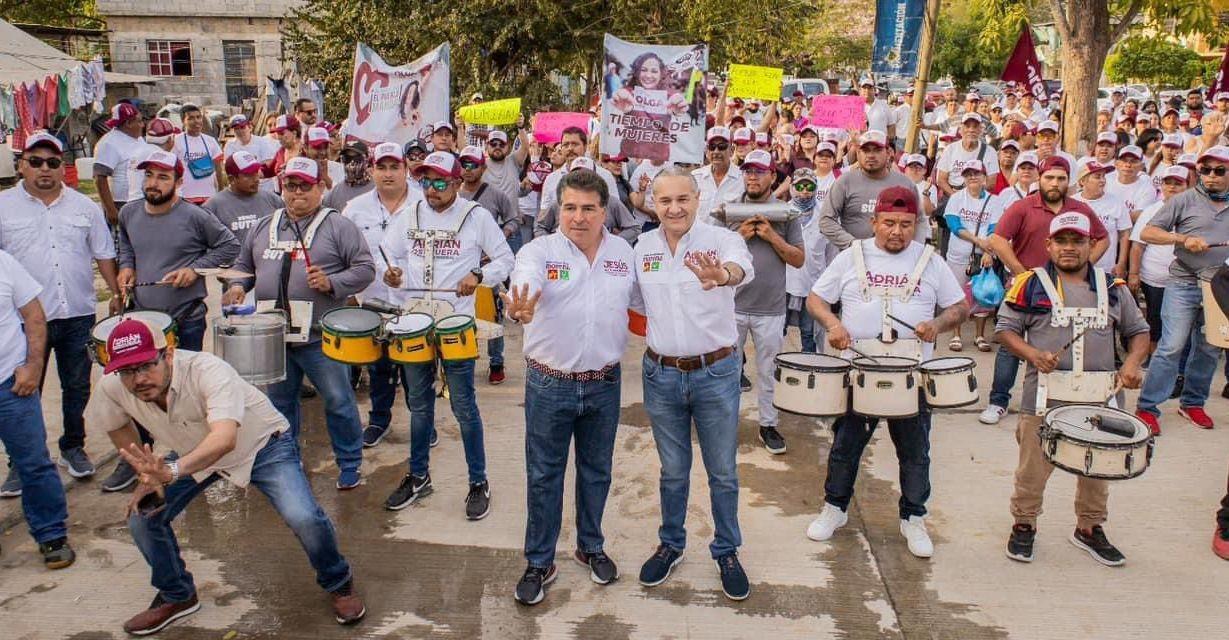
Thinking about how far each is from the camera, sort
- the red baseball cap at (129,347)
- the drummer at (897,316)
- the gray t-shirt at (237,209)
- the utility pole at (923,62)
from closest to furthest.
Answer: the red baseball cap at (129,347)
the drummer at (897,316)
the gray t-shirt at (237,209)
the utility pole at (923,62)

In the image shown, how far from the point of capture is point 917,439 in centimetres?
522

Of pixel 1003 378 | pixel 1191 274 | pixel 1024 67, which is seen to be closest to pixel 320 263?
pixel 1003 378

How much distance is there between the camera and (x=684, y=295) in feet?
15.0

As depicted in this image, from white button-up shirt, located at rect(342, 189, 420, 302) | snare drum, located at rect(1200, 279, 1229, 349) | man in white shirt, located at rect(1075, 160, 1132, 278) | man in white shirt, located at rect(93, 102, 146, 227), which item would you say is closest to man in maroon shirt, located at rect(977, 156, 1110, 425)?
snare drum, located at rect(1200, 279, 1229, 349)

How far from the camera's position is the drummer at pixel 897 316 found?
521 centimetres

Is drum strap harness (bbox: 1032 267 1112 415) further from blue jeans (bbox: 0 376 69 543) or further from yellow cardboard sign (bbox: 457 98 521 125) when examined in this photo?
yellow cardboard sign (bbox: 457 98 521 125)

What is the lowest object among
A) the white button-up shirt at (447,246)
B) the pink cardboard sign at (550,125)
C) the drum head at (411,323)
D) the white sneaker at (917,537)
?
the white sneaker at (917,537)

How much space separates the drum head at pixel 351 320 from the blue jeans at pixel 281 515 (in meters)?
0.99

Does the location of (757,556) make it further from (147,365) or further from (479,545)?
(147,365)

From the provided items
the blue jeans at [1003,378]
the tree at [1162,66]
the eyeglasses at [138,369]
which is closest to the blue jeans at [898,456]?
the blue jeans at [1003,378]

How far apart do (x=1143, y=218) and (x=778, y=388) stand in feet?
14.6

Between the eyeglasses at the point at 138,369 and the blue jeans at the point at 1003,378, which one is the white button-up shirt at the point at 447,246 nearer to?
the eyeglasses at the point at 138,369

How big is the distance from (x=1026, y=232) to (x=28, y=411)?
6628mm

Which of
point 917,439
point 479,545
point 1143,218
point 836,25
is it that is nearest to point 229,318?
point 479,545
